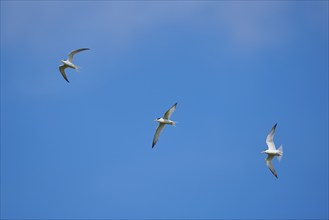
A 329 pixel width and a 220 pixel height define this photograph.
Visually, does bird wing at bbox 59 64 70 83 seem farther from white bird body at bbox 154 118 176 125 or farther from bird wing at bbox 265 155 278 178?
bird wing at bbox 265 155 278 178

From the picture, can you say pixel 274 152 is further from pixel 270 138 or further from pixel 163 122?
pixel 163 122

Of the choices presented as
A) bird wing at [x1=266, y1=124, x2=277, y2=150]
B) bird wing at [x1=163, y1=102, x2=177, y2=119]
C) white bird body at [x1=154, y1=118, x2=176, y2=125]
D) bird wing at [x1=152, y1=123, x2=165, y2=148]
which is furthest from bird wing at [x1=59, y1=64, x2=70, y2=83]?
bird wing at [x1=266, y1=124, x2=277, y2=150]

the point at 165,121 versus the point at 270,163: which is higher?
the point at 165,121

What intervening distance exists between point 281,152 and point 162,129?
748 cm

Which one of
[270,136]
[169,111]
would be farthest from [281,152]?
[169,111]

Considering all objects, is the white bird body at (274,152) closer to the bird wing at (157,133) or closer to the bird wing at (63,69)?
the bird wing at (157,133)

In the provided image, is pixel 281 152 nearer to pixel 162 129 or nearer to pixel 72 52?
pixel 162 129

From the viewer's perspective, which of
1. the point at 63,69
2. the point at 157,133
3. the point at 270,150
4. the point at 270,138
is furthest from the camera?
the point at 63,69

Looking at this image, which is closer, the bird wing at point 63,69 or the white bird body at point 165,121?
the white bird body at point 165,121

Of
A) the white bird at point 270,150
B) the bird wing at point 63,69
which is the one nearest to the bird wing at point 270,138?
the white bird at point 270,150

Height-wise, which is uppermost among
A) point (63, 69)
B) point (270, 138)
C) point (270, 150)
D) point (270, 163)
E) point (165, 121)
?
point (63, 69)

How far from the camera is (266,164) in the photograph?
36.4 metres

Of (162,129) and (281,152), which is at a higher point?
(162,129)

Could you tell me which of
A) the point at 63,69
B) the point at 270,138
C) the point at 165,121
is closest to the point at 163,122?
the point at 165,121
